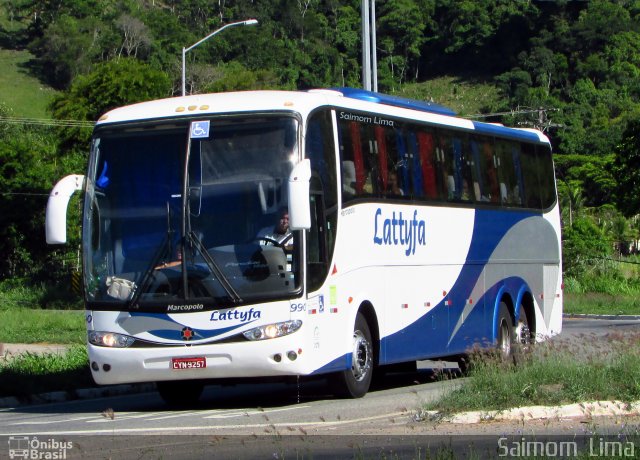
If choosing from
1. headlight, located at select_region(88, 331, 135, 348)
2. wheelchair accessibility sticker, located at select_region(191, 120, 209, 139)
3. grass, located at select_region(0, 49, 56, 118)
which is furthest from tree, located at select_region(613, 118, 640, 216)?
grass, located at select_region(0, 49, 56, 118)

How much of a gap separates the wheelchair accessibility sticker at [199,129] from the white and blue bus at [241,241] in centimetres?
2

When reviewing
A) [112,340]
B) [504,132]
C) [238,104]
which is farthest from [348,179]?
[504,132]

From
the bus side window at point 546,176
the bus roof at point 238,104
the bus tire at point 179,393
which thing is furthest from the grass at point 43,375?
the bus side window at point 546,176

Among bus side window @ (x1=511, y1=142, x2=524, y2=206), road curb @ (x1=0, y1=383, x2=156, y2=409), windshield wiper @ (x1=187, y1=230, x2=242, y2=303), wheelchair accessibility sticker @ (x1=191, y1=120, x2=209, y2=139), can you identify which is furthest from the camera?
bus side window @ (x1=511, y1=142, x2=524, y2=206)

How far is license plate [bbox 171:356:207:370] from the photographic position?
43.2 ft

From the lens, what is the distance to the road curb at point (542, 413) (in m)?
11.5

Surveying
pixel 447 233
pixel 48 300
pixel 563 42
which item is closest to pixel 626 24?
pixel 563 42

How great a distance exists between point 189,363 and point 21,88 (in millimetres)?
117342

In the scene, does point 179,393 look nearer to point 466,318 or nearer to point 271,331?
point 271,331

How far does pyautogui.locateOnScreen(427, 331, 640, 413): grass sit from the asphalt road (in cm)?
58

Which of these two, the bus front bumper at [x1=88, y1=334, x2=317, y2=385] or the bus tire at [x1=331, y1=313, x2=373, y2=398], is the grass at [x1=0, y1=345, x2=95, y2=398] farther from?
the bus tire at [x1=331, y1=313, x2=373, y2=398]

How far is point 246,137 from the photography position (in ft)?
44.5

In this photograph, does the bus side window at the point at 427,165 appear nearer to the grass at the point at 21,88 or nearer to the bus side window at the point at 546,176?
the bus side window at the point at 546,176

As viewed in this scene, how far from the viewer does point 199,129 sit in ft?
44.8
